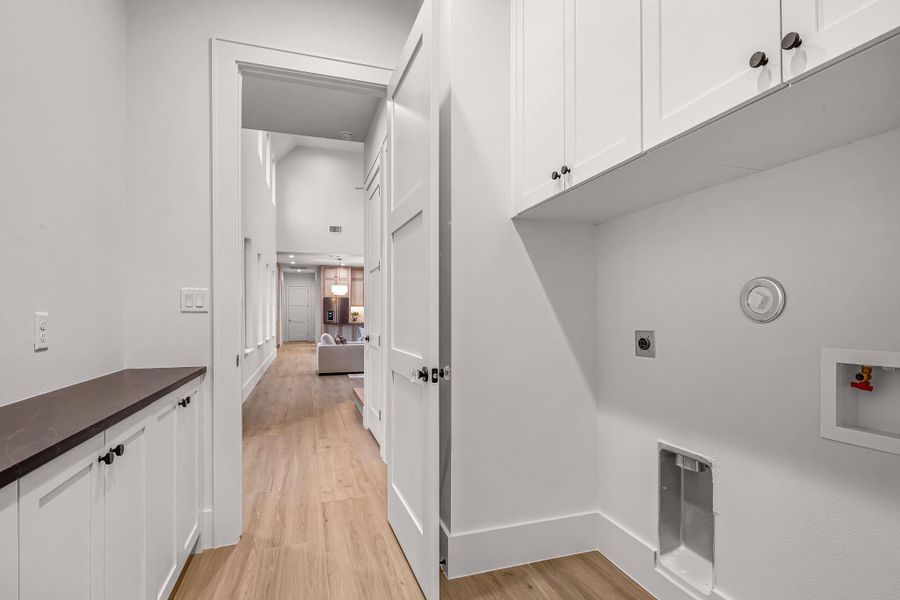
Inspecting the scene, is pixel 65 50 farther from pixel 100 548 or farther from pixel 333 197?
pixel 333 197

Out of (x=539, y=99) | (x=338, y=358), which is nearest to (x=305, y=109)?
(x=539, y=99)

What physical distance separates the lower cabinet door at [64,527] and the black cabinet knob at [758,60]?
1.64 meters

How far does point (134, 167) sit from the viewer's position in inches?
79.5

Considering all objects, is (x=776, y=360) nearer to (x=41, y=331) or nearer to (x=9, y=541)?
(x=9, y=541)

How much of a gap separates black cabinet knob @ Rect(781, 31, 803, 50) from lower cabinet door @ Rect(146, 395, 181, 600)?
2.00m

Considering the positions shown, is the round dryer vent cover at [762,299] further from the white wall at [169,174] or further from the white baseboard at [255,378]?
the white baseboard at [255,378]

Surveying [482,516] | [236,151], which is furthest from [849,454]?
[236,151]

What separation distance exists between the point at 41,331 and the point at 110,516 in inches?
27.7

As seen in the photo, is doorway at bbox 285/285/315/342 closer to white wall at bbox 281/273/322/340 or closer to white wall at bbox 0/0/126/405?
white wall at bbox 281/273/322/340

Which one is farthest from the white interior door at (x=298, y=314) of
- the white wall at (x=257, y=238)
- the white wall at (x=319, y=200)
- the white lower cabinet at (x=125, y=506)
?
the white lower cabinet at (x=125, y=506)

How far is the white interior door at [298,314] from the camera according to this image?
14.5 meters

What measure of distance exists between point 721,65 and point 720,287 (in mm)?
780

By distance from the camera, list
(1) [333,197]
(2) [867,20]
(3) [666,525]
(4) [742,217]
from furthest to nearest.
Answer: (1) [333,197] < (3) [666,525] < (4) [742,217] < (2) [867,20]

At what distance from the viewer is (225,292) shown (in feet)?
6.93
